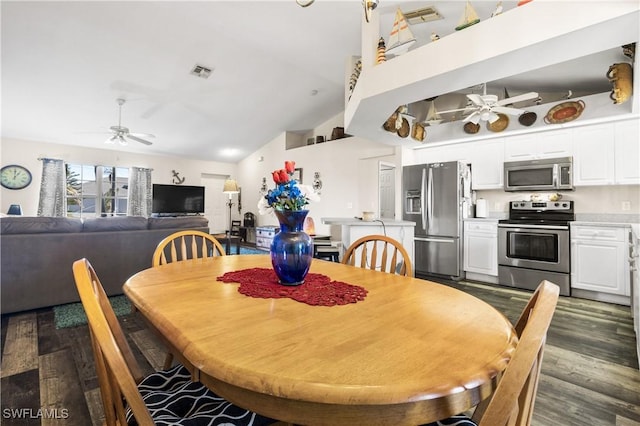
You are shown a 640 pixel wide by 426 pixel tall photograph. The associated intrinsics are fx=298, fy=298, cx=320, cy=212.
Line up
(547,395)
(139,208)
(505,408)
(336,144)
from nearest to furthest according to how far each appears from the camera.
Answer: (505,408) → (547,395) → (336,144) → (139,208)

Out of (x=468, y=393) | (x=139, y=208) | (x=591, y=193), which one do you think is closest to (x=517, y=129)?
(x=591, y=193)

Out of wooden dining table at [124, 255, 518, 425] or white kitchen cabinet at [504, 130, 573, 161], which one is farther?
white kitchen cabinet at [504, 130, 573, 161]

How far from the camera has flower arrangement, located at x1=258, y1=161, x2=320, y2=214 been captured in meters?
1.25

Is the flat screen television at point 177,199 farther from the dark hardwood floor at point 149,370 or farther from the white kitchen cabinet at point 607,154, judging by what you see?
the white kitchen cabinet at point 607,154

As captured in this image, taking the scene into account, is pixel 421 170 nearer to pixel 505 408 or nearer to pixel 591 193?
pixel 591 193

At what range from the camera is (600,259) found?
3434 millimetres

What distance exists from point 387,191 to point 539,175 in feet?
7.98

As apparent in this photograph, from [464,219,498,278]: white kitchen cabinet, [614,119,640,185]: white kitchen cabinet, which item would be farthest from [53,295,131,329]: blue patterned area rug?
[614,119,640,185]: white kitchen cabinet

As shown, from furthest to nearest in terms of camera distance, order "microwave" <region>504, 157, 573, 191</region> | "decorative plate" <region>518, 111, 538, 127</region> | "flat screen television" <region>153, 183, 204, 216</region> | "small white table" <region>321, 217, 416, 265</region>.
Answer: "flat screen television" <region>153, 183, 204, 216</region>
"decorative plate" <region>518, 111, 538, 127</region>
"microwave" <region>504, 157, 573, 191</region>
"small white table" <region>321, 217, 416, 265</region>

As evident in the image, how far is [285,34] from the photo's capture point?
4004 millimetres

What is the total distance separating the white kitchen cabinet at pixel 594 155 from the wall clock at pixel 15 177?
9356mm

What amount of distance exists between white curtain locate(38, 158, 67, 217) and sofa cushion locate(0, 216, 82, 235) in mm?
4221

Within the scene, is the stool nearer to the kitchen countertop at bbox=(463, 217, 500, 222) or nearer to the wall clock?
the kitchen countertop at bbox=(463, 217, 500, 222)

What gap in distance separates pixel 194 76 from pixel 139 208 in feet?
13.5
